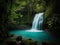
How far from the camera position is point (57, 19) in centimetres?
1384

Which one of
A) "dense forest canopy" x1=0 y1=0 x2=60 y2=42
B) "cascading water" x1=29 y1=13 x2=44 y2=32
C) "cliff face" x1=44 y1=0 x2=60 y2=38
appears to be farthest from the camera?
"cascading water" x1=29 y1=13 x2=44 y2=32

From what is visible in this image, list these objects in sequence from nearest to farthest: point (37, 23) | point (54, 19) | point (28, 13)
Result: point (54, 19) < point (37, 23) < point (28, 13)

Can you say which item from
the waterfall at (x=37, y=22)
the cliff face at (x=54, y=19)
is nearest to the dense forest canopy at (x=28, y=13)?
the cliff face at (x=54, y=19)

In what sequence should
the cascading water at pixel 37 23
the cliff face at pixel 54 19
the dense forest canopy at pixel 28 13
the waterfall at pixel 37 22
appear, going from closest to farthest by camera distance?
the dense forest canopy at pixel 28 13
the cliff face at pixel 54 19
the cascading water at pixel 37 23
the waterfall at pixel 37 22

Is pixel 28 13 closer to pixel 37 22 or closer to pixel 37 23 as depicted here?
pixel 37 22

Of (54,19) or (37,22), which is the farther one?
(37,22)

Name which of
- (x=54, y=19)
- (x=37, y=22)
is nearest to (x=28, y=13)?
(x=37, y=22)

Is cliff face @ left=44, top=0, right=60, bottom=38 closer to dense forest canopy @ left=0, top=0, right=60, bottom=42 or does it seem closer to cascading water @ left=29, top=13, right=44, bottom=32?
dense forest canopy @ left=0, top=0, right=60, bottom=42

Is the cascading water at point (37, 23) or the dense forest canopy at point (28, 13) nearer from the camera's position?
the dense forest canopy at point (28, 13)

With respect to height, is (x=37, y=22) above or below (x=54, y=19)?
below

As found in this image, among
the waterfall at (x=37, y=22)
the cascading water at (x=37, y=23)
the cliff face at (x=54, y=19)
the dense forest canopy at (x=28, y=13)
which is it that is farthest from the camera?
the waterfall at (x=37, y=22)

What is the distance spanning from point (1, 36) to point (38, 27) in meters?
11.0

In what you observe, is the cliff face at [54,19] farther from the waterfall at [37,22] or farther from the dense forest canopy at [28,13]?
the waterfall at [37,22]

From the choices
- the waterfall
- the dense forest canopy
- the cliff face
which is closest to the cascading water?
the waterfall
